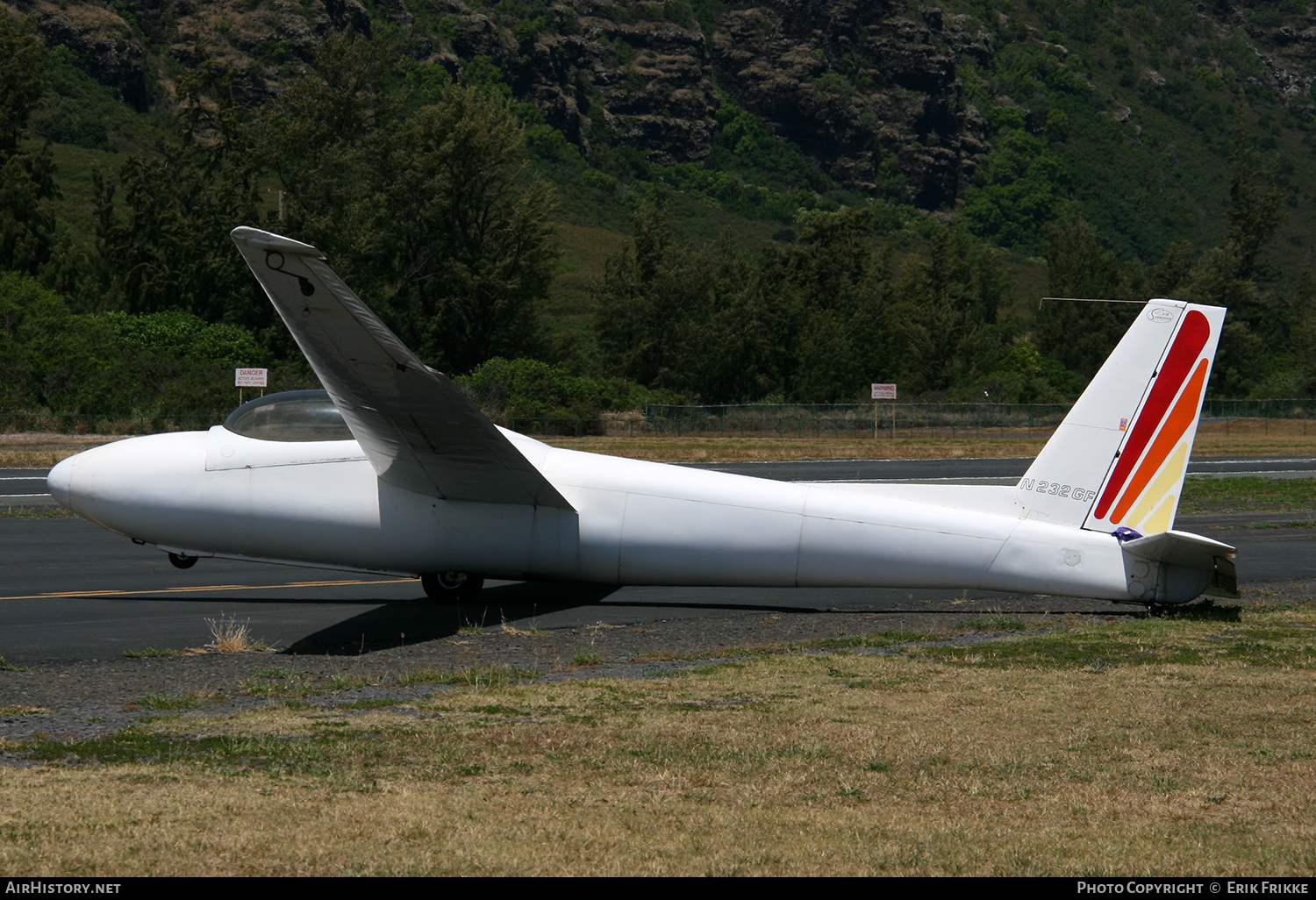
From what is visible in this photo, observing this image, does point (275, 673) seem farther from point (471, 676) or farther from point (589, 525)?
point (589, 525)

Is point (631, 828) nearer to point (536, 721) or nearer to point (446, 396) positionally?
point (536, 721)

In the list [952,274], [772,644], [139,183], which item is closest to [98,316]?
[139,183]

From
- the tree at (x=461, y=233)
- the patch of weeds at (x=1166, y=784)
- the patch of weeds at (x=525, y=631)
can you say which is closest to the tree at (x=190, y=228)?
the tree at (x=461, y=233)

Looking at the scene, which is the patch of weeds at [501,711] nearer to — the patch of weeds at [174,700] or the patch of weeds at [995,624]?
the patch of weeds at [174,700]

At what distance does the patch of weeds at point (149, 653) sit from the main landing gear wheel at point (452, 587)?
3692mm

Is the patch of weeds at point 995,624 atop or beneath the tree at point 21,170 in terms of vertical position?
beneath

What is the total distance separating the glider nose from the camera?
15.3m

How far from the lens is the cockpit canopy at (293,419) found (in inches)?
587

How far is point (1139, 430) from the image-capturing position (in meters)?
13.9

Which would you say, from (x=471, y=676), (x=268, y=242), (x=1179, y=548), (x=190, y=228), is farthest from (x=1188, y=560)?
(x=190, y=228)

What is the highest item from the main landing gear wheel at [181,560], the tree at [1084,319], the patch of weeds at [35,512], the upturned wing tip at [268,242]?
the tree at [1084,319]

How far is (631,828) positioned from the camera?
6.46 m

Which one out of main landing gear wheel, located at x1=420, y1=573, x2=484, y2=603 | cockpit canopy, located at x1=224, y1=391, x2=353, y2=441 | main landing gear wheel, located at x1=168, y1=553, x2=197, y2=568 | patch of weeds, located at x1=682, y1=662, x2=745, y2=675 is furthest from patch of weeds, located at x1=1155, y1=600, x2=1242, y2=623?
main landing gear wheel, located at x1=168, y1=553, x2=197, y2=568

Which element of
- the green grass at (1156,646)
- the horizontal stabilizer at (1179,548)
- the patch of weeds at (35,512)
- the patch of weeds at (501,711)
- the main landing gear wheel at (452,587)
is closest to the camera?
the patch of weeds at (501,711)
